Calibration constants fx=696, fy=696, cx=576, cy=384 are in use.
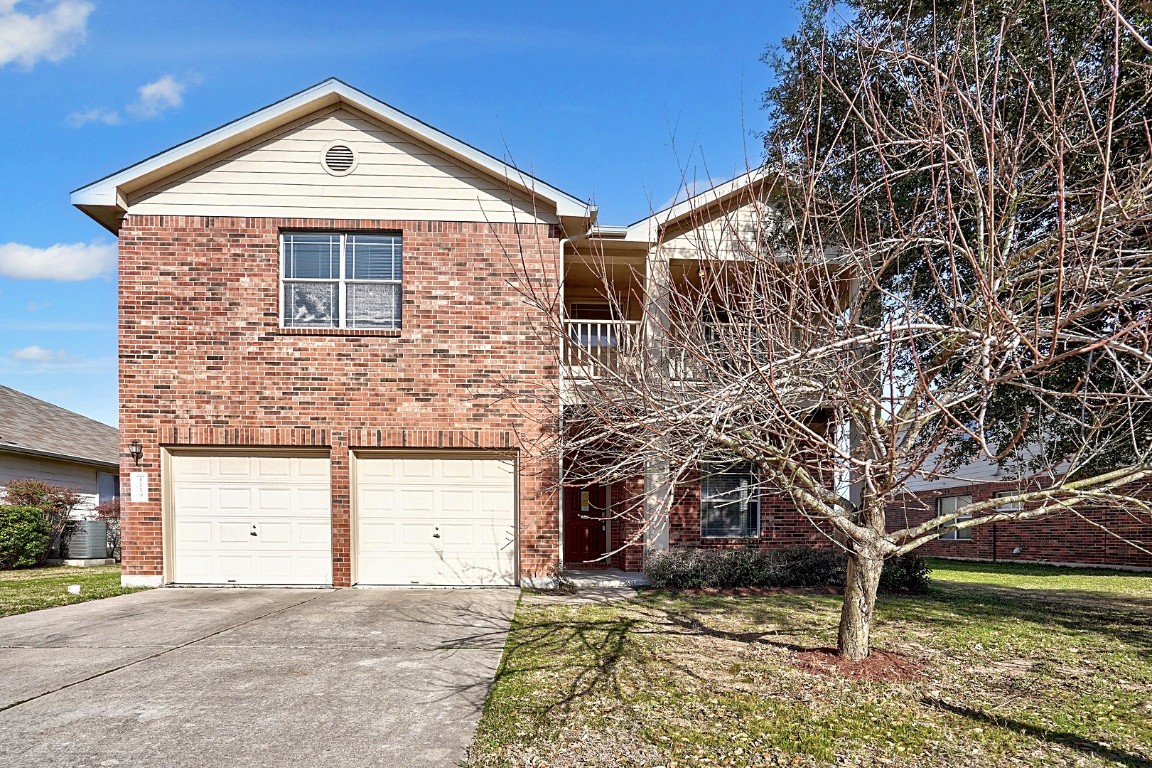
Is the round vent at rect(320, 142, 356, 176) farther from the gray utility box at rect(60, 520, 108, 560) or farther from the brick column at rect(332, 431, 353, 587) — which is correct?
the gray utility box at rect(60, 520, 108, 560)

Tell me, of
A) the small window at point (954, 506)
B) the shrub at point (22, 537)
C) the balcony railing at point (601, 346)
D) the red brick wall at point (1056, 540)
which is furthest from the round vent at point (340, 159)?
the small window at point (954, 506)

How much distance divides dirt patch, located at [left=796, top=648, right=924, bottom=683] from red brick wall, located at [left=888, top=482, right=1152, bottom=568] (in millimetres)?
9696

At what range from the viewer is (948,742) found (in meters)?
4.49

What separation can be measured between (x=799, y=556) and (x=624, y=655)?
19.2 ft

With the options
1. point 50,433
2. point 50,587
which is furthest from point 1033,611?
point 50,433

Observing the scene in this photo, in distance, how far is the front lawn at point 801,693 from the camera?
4.33 metres

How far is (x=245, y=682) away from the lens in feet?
18.5

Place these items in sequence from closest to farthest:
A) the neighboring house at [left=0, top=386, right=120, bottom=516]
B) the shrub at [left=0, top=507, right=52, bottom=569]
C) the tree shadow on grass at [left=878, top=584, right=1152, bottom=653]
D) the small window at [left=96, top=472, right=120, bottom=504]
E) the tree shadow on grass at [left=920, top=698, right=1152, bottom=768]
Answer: the tree shadow on grass at [left=920, top=698, right=1152, bottom=768]
the tree shadow on grass at [left=878, top=584, right=1152, bottom=653]
the shrub at [left=0, top=507, right=52, bottom=569]
the neighboring house at [left=0, top=386, right=120, bottom=516]
the small window at [left=96, top=472, right=120, bottom=504]

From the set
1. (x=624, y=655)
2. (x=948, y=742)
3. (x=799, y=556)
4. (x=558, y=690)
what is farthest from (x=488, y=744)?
(x=799, y=556)

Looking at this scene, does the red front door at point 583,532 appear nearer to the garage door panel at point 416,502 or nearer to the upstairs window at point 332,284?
the garage door panel at point 416,502

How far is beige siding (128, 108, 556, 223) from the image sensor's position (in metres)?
10.6

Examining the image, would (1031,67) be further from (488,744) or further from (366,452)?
(366,452)

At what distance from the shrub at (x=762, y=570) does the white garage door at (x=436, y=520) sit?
247 cm

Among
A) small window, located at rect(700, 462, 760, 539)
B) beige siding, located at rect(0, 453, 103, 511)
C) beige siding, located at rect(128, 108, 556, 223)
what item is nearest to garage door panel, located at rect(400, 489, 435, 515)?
beige siding, located at rect(128, 108, 556, 223)
